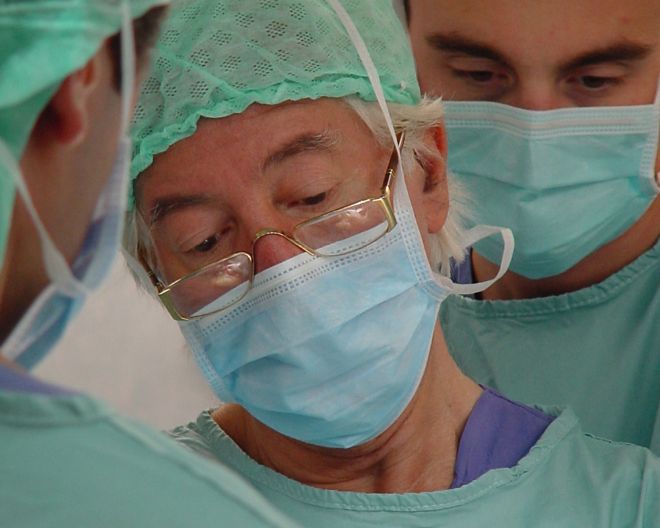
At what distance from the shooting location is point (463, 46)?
81.7 inches

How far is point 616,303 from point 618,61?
1.48 ft

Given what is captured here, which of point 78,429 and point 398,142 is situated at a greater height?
point 398,142

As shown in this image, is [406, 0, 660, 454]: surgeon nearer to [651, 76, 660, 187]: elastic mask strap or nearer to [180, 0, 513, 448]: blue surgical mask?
[651, 76, 660, 187]: elastic mask strap

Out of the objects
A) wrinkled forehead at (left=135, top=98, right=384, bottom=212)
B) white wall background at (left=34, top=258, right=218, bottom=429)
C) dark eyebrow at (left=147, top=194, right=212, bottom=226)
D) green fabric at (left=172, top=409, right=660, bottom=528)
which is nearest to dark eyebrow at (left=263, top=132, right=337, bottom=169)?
wrinkled forehead at (left=135, top=98, right=384, bottom=212)

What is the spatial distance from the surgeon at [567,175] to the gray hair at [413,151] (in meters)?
0.23

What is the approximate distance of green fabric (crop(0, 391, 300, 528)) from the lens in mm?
811

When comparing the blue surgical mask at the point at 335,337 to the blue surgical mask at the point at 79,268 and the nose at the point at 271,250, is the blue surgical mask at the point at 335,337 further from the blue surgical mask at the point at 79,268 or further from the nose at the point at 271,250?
the blue surgical mask at the point at 79,268

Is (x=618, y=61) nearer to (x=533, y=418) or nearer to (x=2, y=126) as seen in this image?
(x=533, y=418)

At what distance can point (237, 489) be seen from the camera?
2.81 feet

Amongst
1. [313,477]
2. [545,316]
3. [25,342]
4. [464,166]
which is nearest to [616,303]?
[545,316]

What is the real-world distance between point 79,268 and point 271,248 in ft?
2.11

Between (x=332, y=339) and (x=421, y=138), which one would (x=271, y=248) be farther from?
(x=421, y=138)

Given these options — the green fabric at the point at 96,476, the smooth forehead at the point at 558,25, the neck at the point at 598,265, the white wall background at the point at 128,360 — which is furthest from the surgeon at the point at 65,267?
the white wall background at the point at 128,360

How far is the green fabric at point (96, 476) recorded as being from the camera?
811 millimetres
